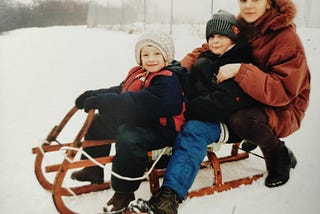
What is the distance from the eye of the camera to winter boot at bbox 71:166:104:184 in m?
1.42

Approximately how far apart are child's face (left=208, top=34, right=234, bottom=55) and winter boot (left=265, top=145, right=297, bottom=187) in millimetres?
441

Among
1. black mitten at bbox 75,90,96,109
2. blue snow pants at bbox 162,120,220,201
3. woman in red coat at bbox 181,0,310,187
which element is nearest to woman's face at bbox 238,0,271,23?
woman in red coat at bbox 181,0,310,187

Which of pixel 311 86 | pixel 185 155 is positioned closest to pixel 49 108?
pixel 185 155

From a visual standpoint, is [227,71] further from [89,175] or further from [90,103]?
[89,175]

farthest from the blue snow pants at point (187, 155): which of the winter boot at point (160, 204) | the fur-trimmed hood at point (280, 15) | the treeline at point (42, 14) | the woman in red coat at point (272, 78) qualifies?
the treeline at point (42, 14)

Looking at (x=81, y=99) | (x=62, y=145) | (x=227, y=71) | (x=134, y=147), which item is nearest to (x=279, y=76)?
(x=227, y=71)

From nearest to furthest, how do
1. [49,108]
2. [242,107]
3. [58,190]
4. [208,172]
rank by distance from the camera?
[58,190] < [242,107] < [49,108] < [208,172]

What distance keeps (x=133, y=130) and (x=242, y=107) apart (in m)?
0.41

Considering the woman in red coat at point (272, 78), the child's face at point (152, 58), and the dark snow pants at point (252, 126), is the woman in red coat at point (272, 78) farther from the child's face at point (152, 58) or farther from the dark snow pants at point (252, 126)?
the child's face at point (152, 58)

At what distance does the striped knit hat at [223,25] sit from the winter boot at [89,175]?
68 centimetres

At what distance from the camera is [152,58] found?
4.15ft

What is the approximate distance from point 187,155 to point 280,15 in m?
0.60

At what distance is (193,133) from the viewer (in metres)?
1.27

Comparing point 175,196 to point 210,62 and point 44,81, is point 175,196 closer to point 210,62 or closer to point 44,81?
point 210,62
